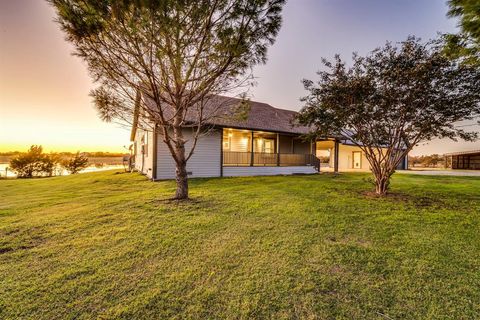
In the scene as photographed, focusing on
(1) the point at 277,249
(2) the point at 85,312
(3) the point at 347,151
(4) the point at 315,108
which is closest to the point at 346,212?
(1) the point at 277,249

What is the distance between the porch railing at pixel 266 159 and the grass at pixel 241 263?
26.3 feet

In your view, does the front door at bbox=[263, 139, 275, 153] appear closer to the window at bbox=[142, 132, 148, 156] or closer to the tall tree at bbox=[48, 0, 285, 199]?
the window at bbox=[142, 132, 148, 156]

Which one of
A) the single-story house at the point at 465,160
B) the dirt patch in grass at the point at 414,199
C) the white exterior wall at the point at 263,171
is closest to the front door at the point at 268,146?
the white exterior wall at the point at 263,171

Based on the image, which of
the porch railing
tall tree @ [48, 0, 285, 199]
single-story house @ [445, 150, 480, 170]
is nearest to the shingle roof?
the porch railing

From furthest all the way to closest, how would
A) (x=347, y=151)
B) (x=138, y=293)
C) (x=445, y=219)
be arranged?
(x=347, y=151)
(x=445, y=219)
(x=138, y=293)

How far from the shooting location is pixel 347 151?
25234 mm

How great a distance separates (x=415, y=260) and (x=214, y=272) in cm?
298

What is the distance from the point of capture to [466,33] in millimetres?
4320

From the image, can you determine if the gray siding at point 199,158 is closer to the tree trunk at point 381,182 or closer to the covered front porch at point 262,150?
the covered front porch at point 262,150

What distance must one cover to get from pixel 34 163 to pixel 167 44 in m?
21.1

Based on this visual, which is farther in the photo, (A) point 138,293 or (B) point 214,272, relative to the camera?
(B) point 214,272

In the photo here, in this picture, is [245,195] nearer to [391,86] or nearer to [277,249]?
[277,249]

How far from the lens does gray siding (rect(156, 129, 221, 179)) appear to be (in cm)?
1119

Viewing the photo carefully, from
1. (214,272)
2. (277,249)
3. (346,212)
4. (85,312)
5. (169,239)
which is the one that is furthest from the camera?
(346,212)
